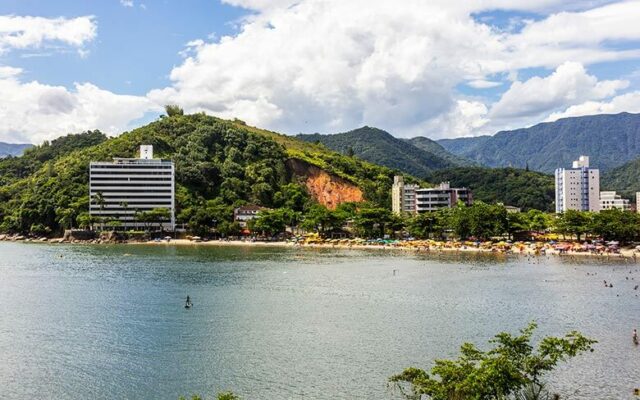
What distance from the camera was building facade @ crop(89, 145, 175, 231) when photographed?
147875 millimetres

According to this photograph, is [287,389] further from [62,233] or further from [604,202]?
[604,202]

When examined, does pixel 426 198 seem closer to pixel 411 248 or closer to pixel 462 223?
pixel 462 223

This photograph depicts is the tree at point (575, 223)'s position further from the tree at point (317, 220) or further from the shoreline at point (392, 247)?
the tree at point (317, 220)

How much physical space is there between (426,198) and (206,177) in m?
61.1

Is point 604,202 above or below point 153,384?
above

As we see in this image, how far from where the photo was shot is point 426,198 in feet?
499

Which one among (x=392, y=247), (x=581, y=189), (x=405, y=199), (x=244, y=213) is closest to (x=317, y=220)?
(x=392, y=247)

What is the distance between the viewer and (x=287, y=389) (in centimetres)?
3175

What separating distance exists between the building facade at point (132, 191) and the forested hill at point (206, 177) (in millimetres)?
3308

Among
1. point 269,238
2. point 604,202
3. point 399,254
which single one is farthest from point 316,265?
point 604,202

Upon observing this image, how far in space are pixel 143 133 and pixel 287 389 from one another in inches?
6278

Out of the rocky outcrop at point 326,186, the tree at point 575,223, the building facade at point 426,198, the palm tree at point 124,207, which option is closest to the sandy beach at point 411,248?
the tree at point 575,223

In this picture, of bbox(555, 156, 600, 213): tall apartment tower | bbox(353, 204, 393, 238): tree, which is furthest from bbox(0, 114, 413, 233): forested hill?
bbox(555, 156, 600, 213): tall apartment tower

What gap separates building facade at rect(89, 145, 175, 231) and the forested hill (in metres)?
3.31
